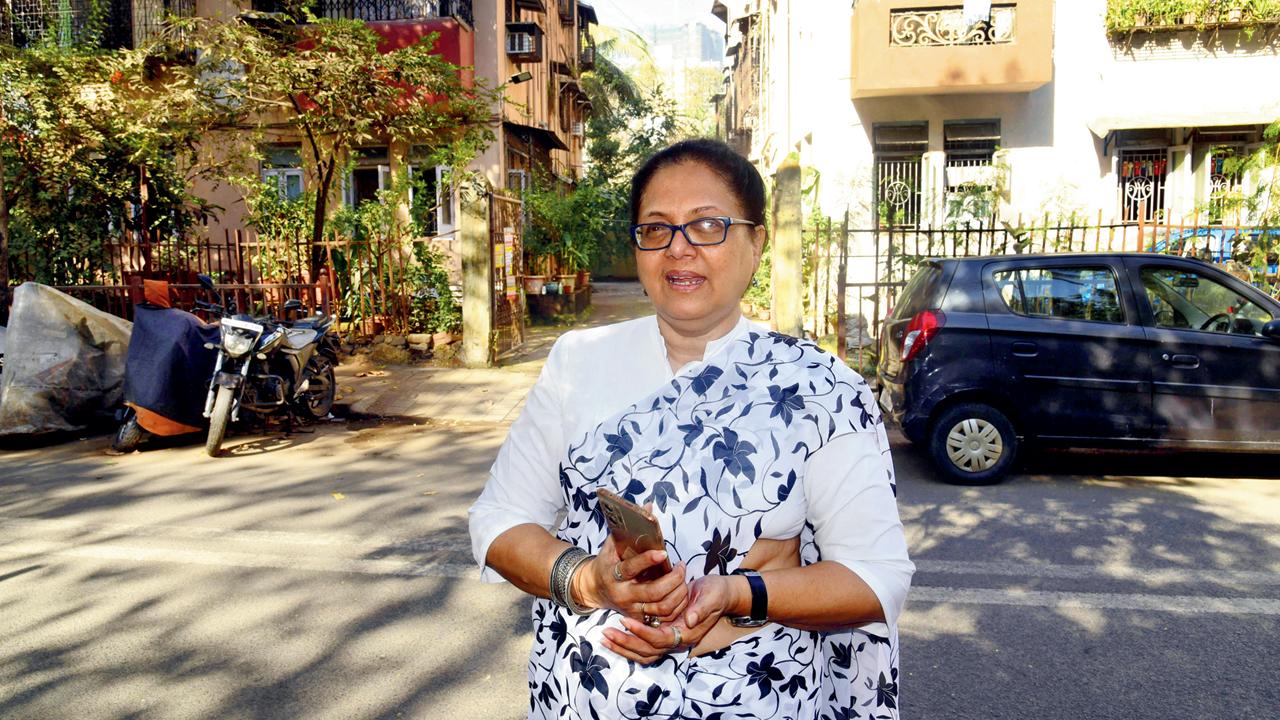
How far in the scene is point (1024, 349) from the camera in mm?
6941

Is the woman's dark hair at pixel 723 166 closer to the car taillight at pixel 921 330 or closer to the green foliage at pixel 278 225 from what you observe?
the car taillight at pixel 921 330

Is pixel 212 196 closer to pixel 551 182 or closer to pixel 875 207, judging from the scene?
pixel 551 182

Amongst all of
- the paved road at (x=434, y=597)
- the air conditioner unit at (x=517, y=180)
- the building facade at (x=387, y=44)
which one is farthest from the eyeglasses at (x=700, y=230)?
the air conditioner unit at (x=517, y=180)

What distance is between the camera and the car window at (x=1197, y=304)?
22.9ft

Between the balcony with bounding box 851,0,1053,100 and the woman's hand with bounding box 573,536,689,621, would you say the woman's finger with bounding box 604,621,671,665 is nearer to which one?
the woman's hand with bounding box 573,536,689,621

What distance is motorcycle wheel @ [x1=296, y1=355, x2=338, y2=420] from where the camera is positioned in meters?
9.32

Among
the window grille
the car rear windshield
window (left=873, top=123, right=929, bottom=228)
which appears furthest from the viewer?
the window grille

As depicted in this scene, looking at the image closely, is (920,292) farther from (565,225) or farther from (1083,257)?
(565,225)

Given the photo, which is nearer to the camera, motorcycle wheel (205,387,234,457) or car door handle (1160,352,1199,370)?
car door handle (1160,352,1199,370)

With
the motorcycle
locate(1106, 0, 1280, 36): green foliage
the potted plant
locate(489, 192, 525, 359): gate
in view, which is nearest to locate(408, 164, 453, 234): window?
locate(489, 192, 525, 359): gate

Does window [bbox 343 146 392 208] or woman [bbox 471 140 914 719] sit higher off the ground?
window [bbox 343 146 392 208]

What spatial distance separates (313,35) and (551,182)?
10.8 m

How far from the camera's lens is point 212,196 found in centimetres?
1734

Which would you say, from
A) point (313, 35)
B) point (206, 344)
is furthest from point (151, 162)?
point (206, 344)
